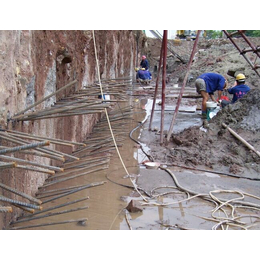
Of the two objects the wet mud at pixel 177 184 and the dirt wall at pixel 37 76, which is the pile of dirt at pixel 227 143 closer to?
the wet mud at pixel 177 184

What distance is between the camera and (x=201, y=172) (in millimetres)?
4930

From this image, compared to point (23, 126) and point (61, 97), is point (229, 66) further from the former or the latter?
point (23, 126)

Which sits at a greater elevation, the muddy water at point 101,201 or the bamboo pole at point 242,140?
the bamboo pole at point 242,140

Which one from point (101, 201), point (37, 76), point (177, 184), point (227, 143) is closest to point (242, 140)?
point (227, 143)

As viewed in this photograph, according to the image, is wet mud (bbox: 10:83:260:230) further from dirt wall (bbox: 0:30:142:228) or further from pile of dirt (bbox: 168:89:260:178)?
dirt wall (bbox: 0:30:142:228)

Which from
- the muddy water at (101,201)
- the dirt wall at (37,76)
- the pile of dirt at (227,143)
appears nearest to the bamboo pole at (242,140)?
the pile of dirt at (227,143)

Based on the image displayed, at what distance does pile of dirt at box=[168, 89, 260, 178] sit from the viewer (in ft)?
16.9

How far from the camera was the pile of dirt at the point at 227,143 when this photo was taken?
5.15 m

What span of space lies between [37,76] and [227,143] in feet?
12.0

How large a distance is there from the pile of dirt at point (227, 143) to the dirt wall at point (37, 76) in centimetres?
215

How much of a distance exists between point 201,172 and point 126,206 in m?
1.70


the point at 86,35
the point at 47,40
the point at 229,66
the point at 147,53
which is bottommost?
the point at 47,40

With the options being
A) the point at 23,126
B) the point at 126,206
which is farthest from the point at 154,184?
the point at 23,126

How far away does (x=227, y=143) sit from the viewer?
573 cm
